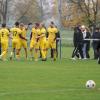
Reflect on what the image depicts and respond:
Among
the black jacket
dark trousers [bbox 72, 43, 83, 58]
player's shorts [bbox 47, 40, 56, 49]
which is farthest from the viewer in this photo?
dark trousers [bbox 72, 43, 83, 58]

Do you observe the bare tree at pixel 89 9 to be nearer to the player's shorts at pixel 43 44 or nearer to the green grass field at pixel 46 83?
the player's shorts at pixel 43 44

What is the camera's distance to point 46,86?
16.2 m

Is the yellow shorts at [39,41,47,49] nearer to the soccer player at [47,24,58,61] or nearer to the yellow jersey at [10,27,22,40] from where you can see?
the soccer player at [47,24,58,61]

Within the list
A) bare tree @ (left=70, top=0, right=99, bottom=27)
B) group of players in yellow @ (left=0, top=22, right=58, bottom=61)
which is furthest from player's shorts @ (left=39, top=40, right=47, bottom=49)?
bare tree @ (left=70, top=0, right=99, bottom=27)

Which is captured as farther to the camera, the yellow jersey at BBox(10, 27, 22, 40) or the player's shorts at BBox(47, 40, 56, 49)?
the player's shorts at BBox(47, 40, 56, 49)

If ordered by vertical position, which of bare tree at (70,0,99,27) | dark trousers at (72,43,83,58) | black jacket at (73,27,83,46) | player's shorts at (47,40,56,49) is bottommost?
dark trousers at (72,43,83,58)

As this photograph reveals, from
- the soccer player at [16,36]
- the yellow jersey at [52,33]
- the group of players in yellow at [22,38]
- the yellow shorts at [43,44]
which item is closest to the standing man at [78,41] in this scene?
the yellow jersey at [52,33]

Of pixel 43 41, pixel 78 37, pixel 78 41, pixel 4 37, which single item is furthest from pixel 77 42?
pixel 4 37

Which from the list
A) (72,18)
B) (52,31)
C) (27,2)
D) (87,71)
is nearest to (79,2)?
(72,18)

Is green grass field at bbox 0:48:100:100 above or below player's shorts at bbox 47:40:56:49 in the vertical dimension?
below

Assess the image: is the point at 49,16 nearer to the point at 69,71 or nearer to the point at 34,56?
the point at 34,56

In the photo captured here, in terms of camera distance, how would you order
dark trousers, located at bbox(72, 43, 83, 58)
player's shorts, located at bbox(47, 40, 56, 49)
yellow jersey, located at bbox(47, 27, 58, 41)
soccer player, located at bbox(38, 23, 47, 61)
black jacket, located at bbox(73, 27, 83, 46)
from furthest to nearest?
dark trousers, located at bbox(72, 43, 83, 58) < black jacket, located at bbox(73, 27, 83, 46) < player's shorts, located at bbox(47, 40, 56, 49) < yellow jersey, located at bbox(47, 27, 58, 41) < soccer player, located at bbox(38, 23, 47, 61)

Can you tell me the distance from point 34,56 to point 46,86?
1333 cm

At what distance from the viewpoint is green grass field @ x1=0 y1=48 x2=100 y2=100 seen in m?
14.1
